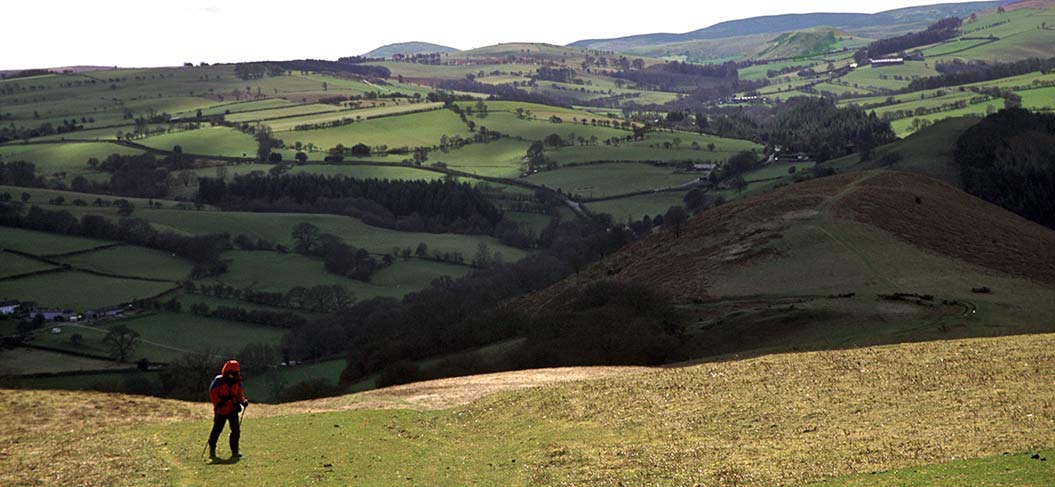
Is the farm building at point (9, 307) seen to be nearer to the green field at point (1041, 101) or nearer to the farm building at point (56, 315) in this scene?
the farm building at point (56, 315)

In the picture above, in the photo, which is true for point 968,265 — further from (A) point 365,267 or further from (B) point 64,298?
(B) point 64,298

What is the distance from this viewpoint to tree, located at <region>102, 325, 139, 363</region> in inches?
3438

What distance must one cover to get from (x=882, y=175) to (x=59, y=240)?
93.1 m

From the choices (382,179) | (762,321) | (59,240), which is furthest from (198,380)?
(382,179)

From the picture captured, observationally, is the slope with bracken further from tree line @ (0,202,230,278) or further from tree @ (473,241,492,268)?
tree line @ (0,202,230,278)

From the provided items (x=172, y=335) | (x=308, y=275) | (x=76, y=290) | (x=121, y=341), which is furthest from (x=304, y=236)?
(x=121, y=341)

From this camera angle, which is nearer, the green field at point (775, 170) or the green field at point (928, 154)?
the green field at point (928, 154)

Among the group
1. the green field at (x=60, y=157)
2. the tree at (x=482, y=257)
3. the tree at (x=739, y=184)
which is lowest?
the tree at (x=482, y=257)

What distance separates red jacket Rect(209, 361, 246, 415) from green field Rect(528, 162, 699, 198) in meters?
135

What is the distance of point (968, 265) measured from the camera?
66938mm

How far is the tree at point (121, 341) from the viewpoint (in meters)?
87.3

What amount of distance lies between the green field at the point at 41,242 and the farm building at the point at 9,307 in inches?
720

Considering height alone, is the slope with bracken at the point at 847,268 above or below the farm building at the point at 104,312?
above

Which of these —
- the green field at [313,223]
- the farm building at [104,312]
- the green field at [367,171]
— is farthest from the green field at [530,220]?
the farm building at [104,312]
